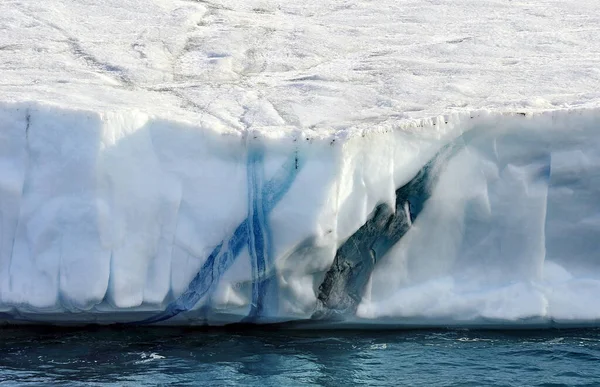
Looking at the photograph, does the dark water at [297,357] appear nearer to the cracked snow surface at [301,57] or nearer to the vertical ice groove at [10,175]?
the vertical ice groove at [10,175]

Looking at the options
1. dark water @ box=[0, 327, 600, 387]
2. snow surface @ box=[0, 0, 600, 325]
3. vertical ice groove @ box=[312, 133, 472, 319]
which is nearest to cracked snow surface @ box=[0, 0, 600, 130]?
snow surface @ box=[0, 0, 600, 325]

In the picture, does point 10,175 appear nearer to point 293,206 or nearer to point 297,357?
point 293,206

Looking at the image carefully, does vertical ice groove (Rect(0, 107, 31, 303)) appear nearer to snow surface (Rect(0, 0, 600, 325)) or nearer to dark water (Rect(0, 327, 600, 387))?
snow surface (Rect(0, 0, 600, 325))

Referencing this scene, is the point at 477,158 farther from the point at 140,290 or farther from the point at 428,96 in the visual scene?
the point at 140,290

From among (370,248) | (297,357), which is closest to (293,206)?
(370,248)

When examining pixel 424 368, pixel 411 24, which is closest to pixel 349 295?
pixel 424 368

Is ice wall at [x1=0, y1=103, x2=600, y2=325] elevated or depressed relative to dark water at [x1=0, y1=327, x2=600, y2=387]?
elevated

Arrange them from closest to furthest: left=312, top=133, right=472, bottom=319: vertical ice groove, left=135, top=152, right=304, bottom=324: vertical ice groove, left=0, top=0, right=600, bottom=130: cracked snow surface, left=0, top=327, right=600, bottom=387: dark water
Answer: left=0, top=327, right=600, bottom=387: dark water → left=135, top=152, right=304, bottom=324: vertical ice groove → left=312, top=133, right=472, bottom=319: vertical ice groove → left=0, top=0, right=600, bottom=130: cracked snow surface

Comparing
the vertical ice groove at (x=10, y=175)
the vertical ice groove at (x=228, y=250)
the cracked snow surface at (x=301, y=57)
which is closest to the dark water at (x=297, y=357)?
the vertical ice groove at (x=228, y=250)
